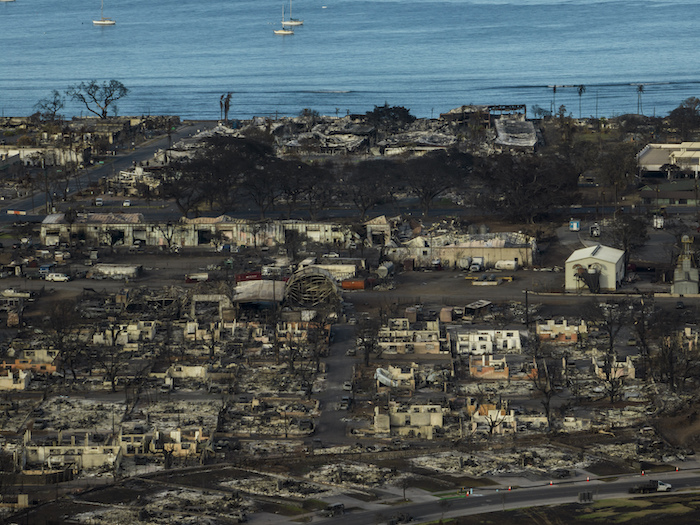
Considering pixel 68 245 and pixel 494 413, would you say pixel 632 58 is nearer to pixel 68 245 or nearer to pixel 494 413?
pixel 68 245

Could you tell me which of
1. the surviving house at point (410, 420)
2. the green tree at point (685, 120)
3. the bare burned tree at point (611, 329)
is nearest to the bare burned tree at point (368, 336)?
the surviving house at point (410, 420)

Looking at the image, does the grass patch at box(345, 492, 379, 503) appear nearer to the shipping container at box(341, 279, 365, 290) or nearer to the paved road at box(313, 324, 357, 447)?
the paved road at box(313, 324, 357, 447)

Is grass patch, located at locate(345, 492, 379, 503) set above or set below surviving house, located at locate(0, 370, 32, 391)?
below

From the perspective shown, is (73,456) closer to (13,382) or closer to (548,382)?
(13,382)

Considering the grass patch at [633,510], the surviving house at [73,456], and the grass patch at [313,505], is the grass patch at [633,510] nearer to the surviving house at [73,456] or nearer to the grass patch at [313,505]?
the grass patch at [313,505]

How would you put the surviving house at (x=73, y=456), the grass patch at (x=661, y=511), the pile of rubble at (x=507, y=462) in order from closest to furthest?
the grass patch at (x=661, y=511) → the pile of rubble at (x=507, y=462) → the surviving house at (x=73, y=456)

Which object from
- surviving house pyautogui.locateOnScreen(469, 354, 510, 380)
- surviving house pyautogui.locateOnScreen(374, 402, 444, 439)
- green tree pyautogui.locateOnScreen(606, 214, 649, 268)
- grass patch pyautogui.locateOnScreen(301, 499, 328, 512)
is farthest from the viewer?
green tree pyautogui.locateOnScreen(606, 214, 649, 268)

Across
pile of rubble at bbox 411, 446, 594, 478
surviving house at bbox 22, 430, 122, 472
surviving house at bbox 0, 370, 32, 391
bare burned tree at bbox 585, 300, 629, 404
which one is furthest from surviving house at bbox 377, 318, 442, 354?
surviving house at bbox 22, 430, 122, 472

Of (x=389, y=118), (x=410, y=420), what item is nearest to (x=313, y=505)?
(x=410, y=420)
